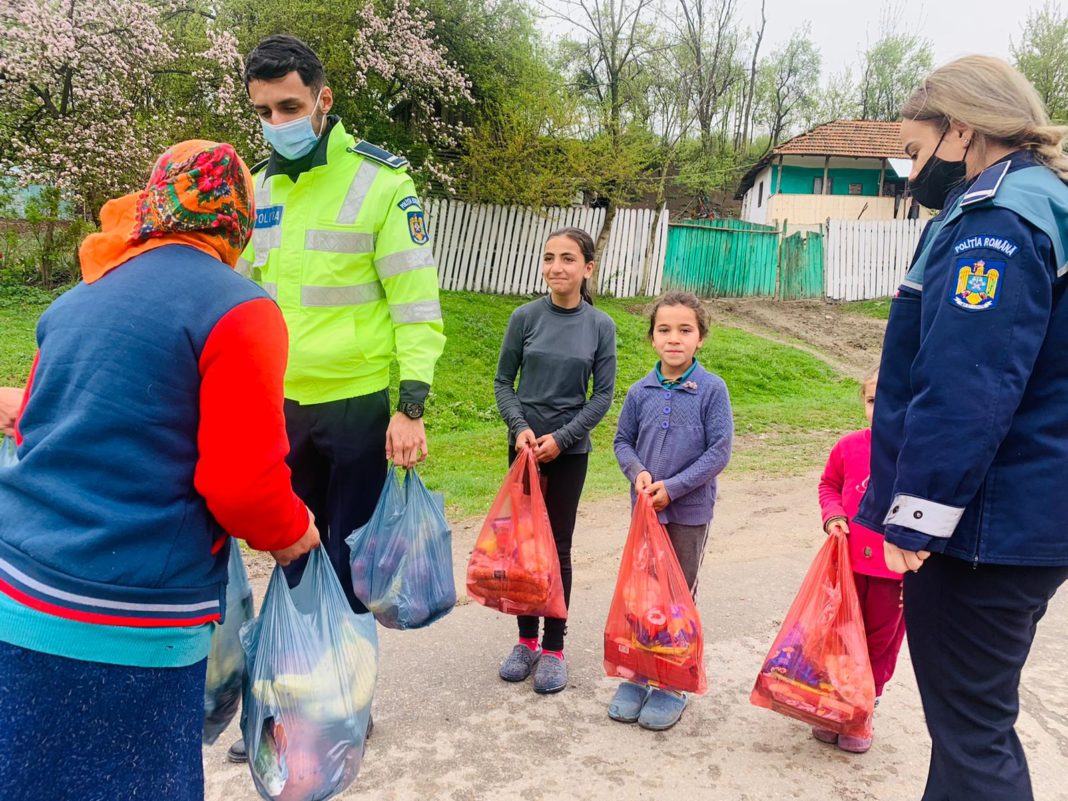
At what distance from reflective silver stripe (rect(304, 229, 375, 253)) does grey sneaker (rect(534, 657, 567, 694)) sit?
181 cm

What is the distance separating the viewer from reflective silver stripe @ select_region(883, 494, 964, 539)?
1708mm

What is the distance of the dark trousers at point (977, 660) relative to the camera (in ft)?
5.84

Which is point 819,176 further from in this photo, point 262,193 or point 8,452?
point 8,452

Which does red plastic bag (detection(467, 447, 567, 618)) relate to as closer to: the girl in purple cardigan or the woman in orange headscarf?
the girl in purple cardigan

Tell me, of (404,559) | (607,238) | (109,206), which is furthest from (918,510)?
(607,238)

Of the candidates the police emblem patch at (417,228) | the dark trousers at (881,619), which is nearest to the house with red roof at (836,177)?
the dark trousers at (881,619)

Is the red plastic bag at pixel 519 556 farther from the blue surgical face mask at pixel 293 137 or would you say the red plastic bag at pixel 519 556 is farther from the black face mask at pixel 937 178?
the black face mask at pixel 937 178

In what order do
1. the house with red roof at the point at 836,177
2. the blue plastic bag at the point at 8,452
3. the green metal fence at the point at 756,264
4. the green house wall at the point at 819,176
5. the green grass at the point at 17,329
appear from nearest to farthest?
the blue plastic bag at the point at 8,452, the green grass at the point at 17,329, the green metal fence at the point at 756,264, the house with red roof at the point at 836,177, the green house wall at the point at 819,176

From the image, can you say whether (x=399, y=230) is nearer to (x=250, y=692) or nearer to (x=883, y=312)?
(x=250, y=692)

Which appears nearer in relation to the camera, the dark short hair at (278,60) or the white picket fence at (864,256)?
the dark short hair at (278,60)

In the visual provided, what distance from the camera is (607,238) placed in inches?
611

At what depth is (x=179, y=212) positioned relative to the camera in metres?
1.61

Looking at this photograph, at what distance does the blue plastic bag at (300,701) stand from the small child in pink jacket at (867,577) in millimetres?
1717

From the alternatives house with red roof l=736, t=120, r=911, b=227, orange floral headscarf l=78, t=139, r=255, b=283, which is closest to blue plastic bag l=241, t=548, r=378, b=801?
orange floral headscarf l=78, t=139, r=255, b=283
